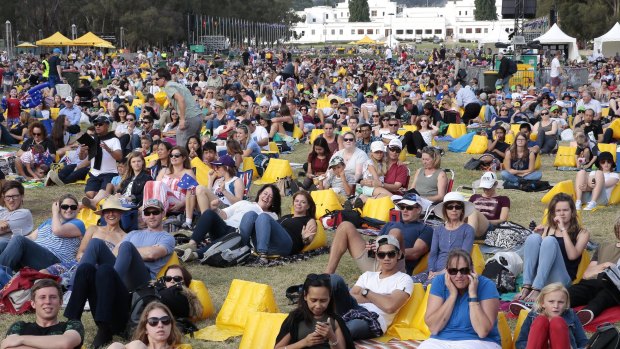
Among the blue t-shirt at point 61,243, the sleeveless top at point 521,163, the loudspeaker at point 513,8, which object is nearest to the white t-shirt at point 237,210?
the blue t-shirt at point 61,243

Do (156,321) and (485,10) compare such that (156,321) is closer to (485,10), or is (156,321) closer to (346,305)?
(346,305)

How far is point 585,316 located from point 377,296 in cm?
154

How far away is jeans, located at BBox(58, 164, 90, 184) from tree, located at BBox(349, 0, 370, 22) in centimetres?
16924

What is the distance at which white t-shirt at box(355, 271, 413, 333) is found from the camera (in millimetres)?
7590

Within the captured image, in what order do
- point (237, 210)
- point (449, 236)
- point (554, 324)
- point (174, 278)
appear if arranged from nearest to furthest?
point (554, 324)
point (174, 278)
point (449, 236)
point (237, 210)

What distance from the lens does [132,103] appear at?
88.5 feet

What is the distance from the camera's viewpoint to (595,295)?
26.0 feet

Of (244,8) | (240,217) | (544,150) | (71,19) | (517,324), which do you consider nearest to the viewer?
(517,324)

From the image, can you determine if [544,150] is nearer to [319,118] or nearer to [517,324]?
[319,118]

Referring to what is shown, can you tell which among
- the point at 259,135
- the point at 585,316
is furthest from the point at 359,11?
the point at 585,316

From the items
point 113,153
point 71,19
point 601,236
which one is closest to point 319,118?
point 113,153

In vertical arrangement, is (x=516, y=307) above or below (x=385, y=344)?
above

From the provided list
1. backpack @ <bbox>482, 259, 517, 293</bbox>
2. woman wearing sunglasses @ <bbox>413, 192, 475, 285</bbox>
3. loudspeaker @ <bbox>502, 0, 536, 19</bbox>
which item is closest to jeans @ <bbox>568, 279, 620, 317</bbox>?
backpack @ <bbox>482, 259, 517, 293</bbox>

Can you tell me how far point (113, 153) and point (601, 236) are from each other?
6158 mm
